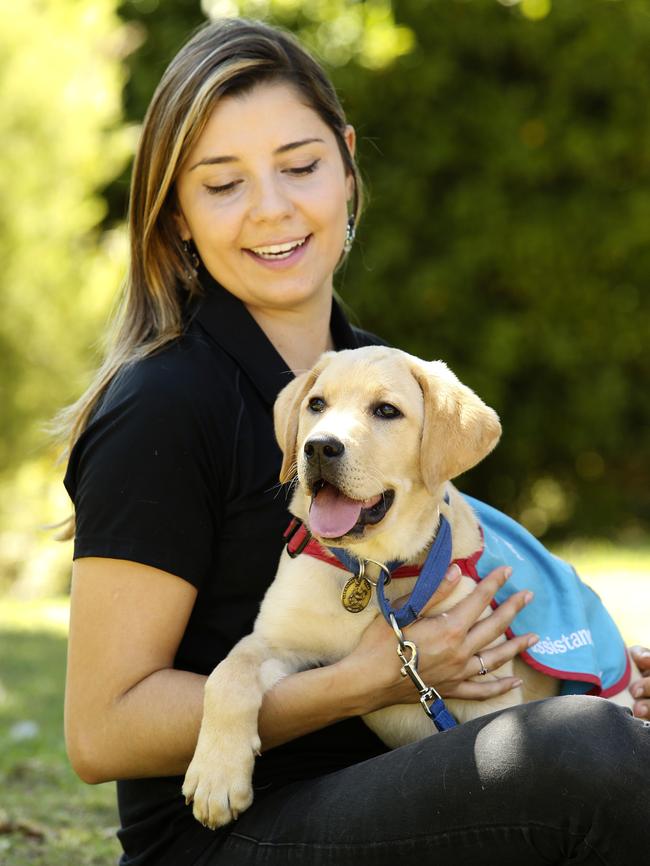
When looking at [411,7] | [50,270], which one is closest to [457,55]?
[411,7]

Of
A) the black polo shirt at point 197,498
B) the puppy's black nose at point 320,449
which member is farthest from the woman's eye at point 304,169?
the puppy's black nose at point 320,449

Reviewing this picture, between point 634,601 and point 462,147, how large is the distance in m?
5.63

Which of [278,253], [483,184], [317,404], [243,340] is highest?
[483,184]

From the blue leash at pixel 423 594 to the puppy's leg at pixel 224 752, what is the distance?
37cm

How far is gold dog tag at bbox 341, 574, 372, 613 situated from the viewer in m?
2.96

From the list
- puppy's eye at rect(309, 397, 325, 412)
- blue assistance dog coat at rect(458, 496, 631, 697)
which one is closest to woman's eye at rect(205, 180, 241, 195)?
puppy's eye at rect(309, 397, 325, 412)

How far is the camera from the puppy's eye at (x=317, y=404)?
3.10 m

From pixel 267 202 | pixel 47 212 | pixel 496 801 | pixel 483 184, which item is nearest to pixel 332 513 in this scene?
pixel 496 801

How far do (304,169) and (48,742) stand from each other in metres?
2.86

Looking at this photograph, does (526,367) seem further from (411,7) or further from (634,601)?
(634,601)

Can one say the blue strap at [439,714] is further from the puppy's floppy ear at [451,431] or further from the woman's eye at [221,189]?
the woman's eye at [221,189]

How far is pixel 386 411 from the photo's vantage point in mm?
3117

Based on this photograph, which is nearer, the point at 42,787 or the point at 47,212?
the point at 42,787

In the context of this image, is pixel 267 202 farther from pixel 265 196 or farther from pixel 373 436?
pixel 373 436
